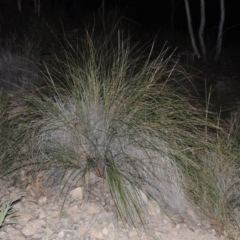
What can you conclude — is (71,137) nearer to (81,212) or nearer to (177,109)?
(81,212)

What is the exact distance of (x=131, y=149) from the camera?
3.69 meters

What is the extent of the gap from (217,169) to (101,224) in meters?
1.17

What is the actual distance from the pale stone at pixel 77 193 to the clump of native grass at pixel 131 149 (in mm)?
114

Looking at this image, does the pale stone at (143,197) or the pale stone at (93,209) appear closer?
the pale stone at (93,209)

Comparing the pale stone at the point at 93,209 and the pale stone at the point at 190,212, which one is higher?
the pale stone at the point at 93,209

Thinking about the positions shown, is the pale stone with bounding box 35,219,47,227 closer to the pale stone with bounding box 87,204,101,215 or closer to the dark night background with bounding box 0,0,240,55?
the pale stone with bounding box 87,204,101,215

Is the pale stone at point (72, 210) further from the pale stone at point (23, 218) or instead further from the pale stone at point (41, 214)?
the pale stone at point (23, 218)

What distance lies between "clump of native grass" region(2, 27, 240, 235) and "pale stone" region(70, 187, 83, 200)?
114 mm

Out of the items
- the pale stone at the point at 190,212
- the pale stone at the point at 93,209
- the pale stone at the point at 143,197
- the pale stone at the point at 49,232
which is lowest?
the pale stone at the point at 190,212

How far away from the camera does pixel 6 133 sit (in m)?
3.88

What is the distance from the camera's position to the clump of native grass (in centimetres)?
358

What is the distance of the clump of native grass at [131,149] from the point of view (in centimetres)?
358

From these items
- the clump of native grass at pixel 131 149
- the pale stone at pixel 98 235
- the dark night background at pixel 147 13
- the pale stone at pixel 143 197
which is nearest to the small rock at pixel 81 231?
the pale stone at pixel 98 235

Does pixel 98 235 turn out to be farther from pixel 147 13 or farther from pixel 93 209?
pixel 147 13
